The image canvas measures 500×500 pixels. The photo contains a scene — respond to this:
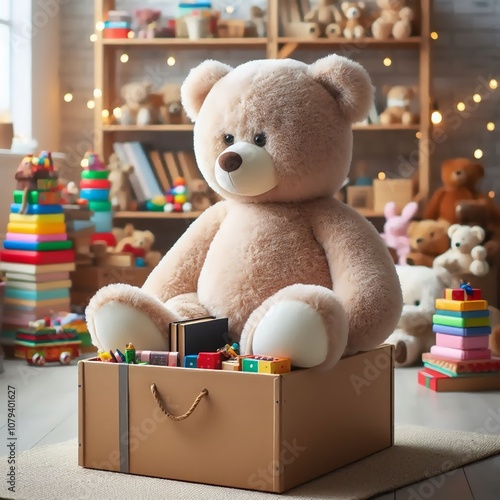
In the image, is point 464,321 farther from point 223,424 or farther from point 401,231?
point 223,424

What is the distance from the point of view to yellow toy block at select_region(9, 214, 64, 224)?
3.36m

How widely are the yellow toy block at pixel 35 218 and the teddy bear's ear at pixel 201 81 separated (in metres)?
1.27

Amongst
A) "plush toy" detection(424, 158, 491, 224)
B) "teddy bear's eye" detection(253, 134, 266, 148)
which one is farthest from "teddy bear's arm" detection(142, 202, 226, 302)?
"plush toy" detection(424, 158, 491, 224)

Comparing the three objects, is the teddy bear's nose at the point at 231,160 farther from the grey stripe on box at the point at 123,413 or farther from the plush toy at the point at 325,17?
the plush toy at the point at 325,17

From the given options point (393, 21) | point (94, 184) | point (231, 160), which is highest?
point (393, 21)

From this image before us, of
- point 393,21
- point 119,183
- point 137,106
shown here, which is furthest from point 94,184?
point 393,21

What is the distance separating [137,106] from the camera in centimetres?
419

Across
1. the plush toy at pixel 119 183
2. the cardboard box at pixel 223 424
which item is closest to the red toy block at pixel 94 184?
the plush toy at pixel 119 183

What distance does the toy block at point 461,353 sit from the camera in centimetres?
290

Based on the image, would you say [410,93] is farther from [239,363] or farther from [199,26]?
[239,363]

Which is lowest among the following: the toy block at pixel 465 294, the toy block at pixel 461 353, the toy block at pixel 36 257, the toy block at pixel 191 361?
the toy block at pixel 461 353

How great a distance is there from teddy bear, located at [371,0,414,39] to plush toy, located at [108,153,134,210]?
47.7 inches

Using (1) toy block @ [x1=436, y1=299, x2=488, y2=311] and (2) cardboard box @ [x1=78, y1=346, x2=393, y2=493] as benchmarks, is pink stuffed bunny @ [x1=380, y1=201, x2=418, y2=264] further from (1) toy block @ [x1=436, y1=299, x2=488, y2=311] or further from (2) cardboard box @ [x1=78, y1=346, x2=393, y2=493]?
(2) cardboard box @ [x1=78, y1=346, x2=393, y2=493]

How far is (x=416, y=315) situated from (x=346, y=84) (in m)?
1.41
